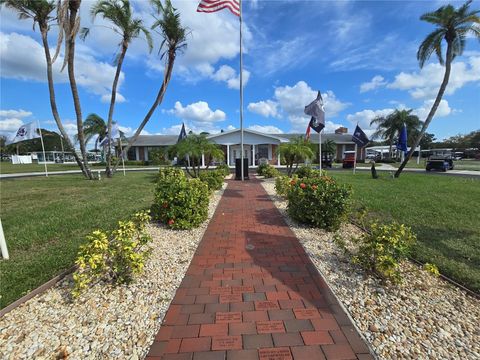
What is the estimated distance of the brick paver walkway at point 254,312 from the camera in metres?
2.16

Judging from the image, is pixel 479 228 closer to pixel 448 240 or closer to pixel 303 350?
pixel 448 240

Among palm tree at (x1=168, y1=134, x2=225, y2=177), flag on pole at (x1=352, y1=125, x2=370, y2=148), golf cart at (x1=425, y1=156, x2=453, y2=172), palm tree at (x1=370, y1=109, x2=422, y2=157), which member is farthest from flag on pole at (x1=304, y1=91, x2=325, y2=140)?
palm tree at (x1=370, y1=109, x2=422, y2=157)

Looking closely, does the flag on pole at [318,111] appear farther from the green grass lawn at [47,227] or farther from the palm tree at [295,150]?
the green grass lawn at [47,227]

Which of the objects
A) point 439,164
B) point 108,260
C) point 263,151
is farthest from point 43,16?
point 439,164

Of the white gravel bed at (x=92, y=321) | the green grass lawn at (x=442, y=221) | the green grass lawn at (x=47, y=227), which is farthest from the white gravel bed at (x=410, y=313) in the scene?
the green grass lawn at (x=47, y=227)

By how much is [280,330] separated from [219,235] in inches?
112

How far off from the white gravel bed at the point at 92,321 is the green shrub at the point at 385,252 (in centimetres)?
245

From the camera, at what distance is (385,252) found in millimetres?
3102

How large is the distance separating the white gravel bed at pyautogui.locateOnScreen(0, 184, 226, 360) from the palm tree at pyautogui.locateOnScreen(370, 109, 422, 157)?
42.2 metres

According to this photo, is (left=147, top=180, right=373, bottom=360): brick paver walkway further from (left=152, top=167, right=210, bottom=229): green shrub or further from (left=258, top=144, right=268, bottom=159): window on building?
(left=258, top=144, right=268, bottom=159): window on building

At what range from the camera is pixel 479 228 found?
5430 mm

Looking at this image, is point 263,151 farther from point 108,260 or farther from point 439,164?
Result: point 108,260

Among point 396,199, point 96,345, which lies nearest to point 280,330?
point 96,345

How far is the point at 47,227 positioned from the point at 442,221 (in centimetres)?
896
